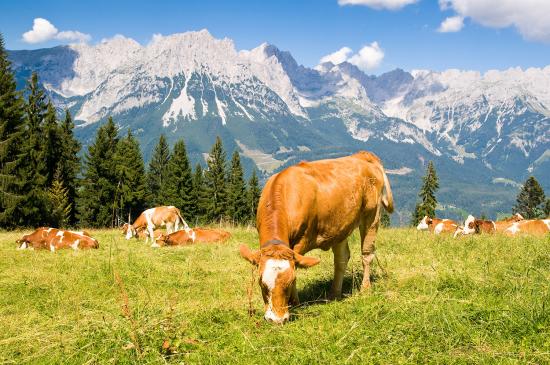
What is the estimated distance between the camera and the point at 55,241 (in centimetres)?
1817

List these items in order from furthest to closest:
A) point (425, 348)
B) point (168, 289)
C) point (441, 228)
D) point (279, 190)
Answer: point (441, 228) → point (168, 289) → point (279, 190) → point (425, 348)

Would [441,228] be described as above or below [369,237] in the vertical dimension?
below

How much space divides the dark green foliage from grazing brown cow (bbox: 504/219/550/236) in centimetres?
6669

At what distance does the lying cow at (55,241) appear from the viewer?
59.0 ft

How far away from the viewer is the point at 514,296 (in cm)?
611

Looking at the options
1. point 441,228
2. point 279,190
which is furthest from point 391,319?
point 441,228

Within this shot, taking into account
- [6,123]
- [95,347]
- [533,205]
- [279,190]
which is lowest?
[533,205]

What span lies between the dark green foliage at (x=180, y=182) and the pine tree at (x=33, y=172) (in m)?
32.8

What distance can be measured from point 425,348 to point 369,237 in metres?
4.70

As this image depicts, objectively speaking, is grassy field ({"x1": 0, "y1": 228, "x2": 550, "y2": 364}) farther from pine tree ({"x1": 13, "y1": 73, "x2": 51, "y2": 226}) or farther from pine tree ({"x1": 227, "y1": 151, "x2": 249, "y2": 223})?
pine tree ({"x1": 227, "y1": 151, "x2": 249, "y2": 223})

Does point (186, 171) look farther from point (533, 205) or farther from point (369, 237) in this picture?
point (369, 237)

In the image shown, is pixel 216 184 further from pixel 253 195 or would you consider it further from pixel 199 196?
pixel 253 195

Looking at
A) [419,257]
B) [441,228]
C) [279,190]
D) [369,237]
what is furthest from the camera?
[441,228]

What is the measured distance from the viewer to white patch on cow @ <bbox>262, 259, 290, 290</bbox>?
6.18m
